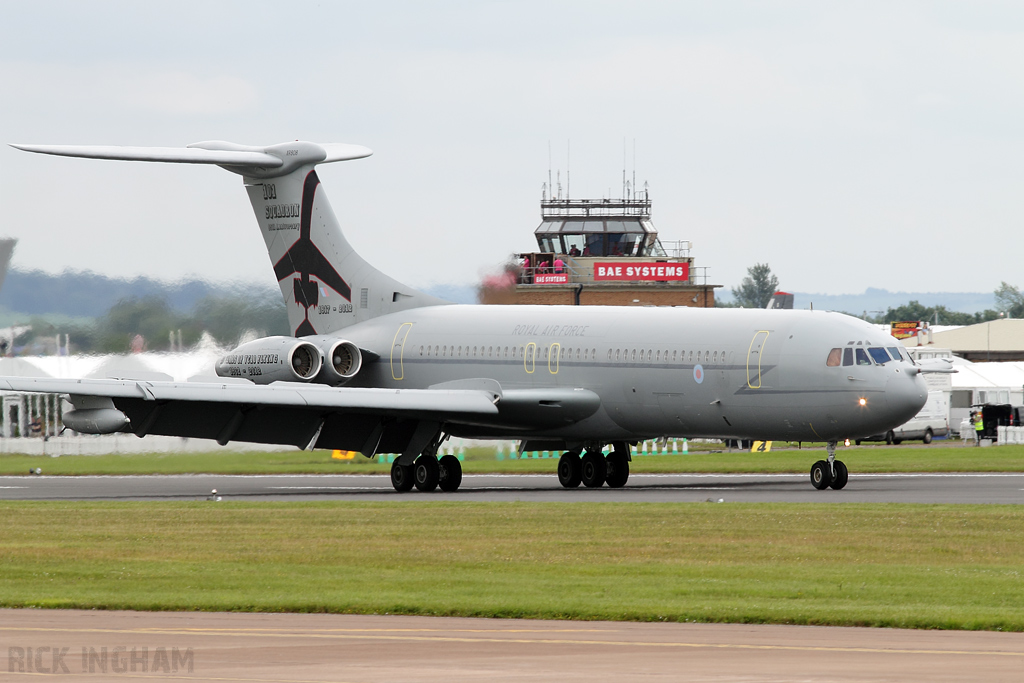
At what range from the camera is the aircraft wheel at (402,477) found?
37.5m

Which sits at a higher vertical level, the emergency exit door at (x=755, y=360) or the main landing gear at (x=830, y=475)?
the emergency exit door at (x=755, y=360)

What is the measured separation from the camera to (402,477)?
123ft

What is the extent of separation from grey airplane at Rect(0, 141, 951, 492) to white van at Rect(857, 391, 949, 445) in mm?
37499

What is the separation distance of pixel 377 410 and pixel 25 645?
22.7 meters

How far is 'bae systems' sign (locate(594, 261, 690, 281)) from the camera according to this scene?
315 ft

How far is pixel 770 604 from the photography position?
16.5 meters

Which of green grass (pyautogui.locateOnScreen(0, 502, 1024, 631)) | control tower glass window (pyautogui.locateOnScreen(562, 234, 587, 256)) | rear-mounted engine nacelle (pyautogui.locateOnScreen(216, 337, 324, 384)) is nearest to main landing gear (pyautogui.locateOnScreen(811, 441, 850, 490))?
green grass (pyautogui.locateOnScreen(0, 502, 1024, 631))

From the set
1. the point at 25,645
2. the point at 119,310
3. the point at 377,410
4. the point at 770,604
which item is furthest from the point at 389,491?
the point at 25,645

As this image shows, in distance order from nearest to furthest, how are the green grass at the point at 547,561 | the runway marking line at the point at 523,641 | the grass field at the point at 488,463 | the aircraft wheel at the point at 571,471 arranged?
the runway marking line at the point at 523,641, the green grass at the point at 547,561, the aircraft wheel at the point at 571,471, the grass field at the point at 488,463

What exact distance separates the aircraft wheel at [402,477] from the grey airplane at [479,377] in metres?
0.04

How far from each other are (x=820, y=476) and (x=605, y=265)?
61643 millimetres

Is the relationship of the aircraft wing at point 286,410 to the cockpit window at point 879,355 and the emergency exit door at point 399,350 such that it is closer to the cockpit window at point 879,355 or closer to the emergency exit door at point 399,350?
the emergency exit door at point 399,350

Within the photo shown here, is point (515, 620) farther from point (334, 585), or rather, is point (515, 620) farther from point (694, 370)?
point (694, 370)

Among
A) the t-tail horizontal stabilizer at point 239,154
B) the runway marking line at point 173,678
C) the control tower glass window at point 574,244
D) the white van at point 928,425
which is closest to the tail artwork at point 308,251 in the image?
the t-tail horizontal stabilizer at point 239,154
